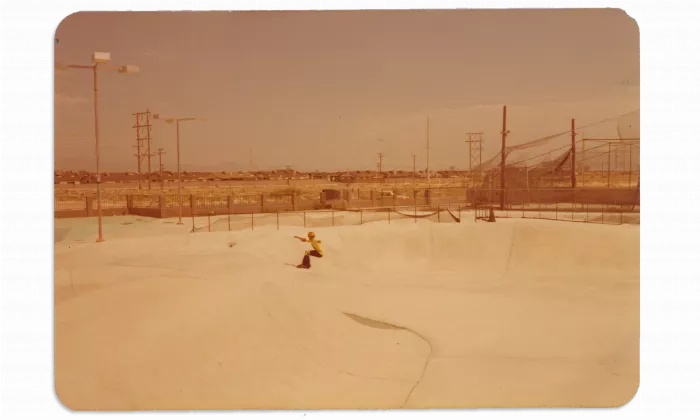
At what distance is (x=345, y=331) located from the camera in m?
5.18

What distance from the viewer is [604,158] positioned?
6.58 metres

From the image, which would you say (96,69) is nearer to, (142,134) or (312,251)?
(142,134)

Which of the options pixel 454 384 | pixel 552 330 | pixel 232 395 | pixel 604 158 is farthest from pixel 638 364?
pixel 232 395

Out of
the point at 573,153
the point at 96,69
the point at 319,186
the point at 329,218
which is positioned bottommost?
the point at 329,218

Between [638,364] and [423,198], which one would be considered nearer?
[638,364]

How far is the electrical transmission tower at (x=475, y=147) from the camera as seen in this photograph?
6055 millimetres

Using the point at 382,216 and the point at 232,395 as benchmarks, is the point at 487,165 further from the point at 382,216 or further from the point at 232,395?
the point at 232,395

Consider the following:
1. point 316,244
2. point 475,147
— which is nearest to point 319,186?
point 316,244

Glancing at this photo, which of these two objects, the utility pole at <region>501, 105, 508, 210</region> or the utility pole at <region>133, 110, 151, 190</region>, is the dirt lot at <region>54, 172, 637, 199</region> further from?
the utility pole at <region>133, 110, 151, 190</region>

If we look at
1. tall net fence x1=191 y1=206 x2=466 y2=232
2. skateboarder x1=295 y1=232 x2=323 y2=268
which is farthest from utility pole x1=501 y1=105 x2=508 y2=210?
skateboarder x1=295 y1=232 x2=323 y2=268

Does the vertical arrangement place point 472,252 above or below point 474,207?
below

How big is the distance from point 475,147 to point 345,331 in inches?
105

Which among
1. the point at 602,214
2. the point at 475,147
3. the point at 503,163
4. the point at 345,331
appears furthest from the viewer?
the point at 503,163

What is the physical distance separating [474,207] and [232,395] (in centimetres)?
397
